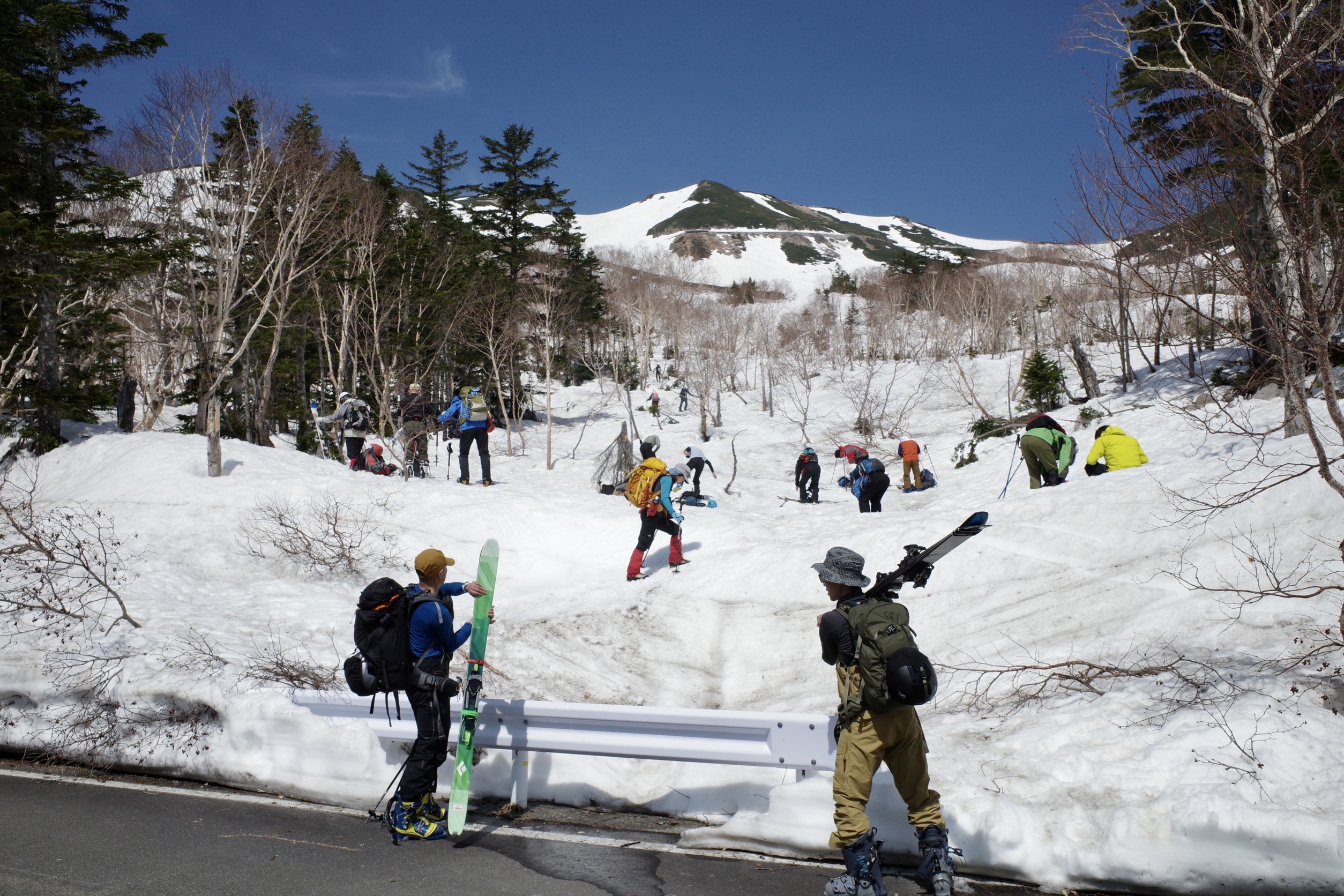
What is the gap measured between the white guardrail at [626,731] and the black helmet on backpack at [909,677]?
3.09ft

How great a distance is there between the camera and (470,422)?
14.5 metres

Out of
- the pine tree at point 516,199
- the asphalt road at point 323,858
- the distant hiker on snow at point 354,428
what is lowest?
the asphalt road at point 323,858

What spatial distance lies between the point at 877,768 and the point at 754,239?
15022cm

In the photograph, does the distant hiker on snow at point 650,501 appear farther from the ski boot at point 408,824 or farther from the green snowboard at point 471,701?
the ski boot at point 408,824

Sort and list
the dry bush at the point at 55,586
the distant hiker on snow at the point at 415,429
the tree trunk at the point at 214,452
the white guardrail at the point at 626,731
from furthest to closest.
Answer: the distant hiker on snow at the point at 415,429 → the tree trunk at the point at 214,452 → the dry bush at the point at 55,586 → the white guardrail at the point at 626,731

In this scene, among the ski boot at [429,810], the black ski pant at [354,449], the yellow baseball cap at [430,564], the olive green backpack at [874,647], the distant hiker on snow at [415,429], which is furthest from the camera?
the distant hiker on snow at [415,429]

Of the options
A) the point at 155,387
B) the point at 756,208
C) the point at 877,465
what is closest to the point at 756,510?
the point at 877,465

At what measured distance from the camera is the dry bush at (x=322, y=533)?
10414 mm

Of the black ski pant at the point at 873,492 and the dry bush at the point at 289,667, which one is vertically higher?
the black ski pant at the point at 873,492

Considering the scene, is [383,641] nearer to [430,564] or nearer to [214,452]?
[430,564]

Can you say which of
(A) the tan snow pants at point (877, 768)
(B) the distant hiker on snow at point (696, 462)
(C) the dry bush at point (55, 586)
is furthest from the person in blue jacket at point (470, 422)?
(A) the tan snow pants at point (877, 768)

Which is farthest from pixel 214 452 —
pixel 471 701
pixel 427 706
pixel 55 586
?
pixel 427 706

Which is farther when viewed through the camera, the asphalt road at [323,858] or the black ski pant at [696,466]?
the black ski pant at [696,466]

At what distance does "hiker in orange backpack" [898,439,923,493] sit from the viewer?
57.7 feet
